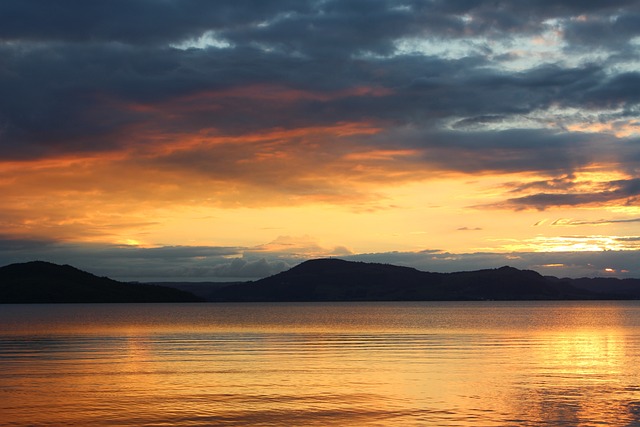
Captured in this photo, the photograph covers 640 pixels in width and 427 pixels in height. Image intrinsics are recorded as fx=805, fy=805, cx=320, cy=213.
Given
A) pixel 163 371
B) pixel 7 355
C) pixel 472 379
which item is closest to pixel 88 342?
pixel 7 355

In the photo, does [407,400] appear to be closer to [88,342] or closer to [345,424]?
[345,424]

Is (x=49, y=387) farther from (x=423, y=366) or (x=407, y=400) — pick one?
(x=423, y=366)

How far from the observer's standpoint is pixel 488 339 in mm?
114875

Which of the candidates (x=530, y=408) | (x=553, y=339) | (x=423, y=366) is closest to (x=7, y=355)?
(x=423, y=366)

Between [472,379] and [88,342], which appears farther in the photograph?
[88,342]

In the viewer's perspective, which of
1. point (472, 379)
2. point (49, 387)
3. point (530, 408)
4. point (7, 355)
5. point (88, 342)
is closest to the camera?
point (530, 408)

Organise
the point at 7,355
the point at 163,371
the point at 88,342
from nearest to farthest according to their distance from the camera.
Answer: the point at 163,371, the point at 7,355, the point at 88,342

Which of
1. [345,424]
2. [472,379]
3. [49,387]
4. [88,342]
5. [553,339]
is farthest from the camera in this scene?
[553,339]

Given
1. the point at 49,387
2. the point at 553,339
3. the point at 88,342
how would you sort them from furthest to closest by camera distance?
the point at 553,339
the point at 88,342
the point at 49,387

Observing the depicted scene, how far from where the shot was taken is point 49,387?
5612cm

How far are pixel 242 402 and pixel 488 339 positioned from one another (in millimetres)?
72340

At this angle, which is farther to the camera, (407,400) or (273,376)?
(273,376)

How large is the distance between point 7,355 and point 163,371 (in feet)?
88.3

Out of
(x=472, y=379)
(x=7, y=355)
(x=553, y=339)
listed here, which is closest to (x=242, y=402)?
(x=472, y=379)
